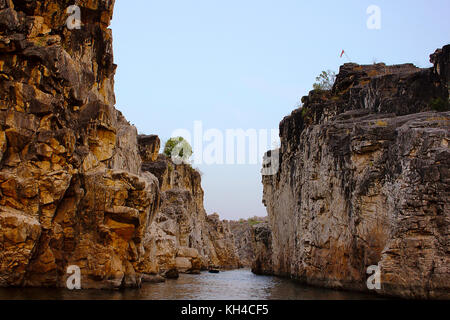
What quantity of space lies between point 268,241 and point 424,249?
3983 cm

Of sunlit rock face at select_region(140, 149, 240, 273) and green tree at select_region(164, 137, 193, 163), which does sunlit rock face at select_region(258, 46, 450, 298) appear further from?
green tree at select_region(164, 137, 193, 163)

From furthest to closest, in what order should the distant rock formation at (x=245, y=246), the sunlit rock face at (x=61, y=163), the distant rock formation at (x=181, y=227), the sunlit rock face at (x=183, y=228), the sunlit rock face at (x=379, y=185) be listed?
1. the distant rock formation at (x=245, y=246)
2. the sunlit rock face at (x=183, y=228)
3. the distant rock formation at (x=181, y=227)
4. the sunlit rock face at (x=61, y=163)
5. the sunlit rock face at (x=379, y=185)

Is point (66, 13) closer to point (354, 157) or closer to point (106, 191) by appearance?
point (106, 191)

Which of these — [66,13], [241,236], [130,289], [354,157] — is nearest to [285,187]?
[354,157]

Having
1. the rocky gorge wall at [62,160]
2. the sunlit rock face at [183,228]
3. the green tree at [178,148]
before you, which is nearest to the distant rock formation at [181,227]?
the sunlit rock face at [183,228]

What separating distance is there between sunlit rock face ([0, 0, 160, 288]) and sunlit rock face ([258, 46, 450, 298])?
11659 mm

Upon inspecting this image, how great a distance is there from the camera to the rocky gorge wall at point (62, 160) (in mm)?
20453

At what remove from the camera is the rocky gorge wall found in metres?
20.5

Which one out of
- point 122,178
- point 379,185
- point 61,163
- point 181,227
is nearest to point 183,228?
point 181,227

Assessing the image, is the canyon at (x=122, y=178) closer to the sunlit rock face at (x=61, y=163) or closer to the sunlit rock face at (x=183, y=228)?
the sunlit rock face at (x=61, y=163)

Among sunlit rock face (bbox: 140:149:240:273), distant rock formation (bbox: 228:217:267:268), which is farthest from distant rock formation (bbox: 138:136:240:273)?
distant rock formation (bbox: 228:217:267:268)

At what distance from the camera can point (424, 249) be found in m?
19.9

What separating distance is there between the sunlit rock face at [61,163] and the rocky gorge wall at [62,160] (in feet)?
0.15

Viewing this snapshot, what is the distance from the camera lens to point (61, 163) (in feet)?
72.5
